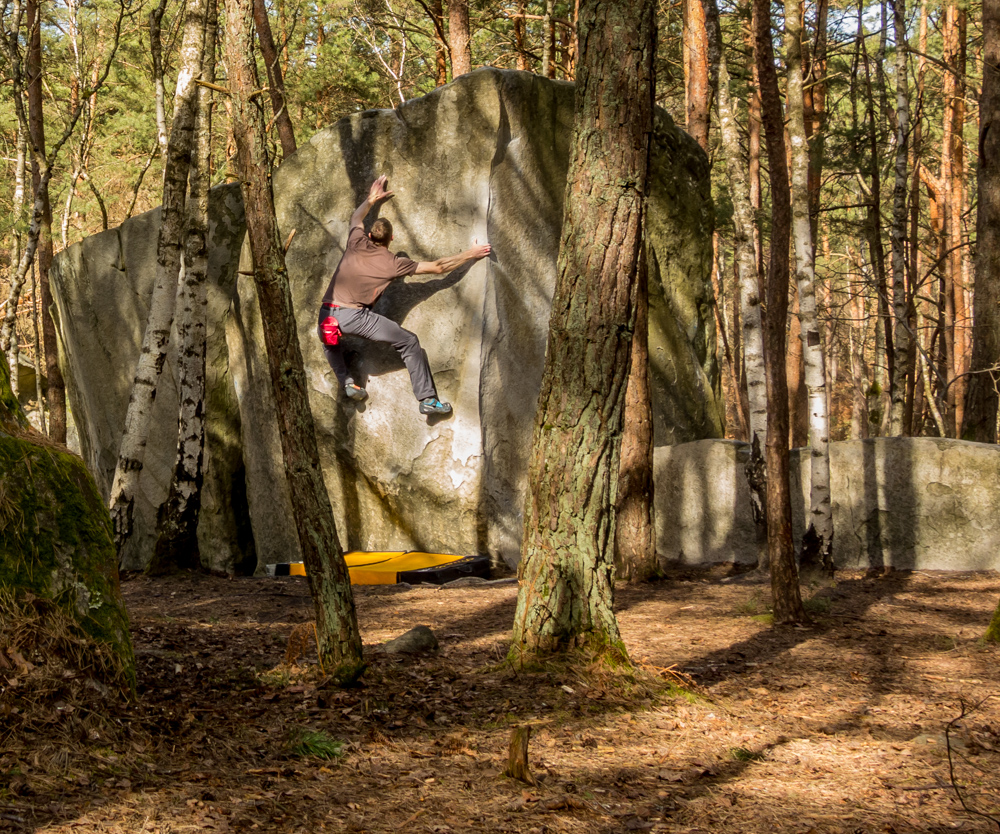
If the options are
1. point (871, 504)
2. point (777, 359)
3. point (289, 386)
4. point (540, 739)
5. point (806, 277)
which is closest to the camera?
point (540, 739)

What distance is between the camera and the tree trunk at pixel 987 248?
9781mm

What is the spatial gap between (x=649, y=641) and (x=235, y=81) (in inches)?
172

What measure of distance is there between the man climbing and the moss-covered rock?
564cm

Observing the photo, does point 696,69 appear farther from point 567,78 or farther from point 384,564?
point 384,564

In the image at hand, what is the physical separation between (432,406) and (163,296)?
300 centimetres

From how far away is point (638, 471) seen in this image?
831 centimetres

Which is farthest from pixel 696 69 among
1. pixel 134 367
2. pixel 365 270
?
pixel 134 367

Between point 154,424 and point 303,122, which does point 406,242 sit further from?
point 303,122

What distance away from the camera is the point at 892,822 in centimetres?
328

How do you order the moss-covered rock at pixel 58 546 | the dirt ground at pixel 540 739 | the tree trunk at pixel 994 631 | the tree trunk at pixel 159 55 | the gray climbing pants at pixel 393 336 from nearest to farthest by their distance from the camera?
the dirt ground at pixel 540 739
the moss-covered rock at pixel 58 546
the tree trunk at pixel 994 631
the gray climbing pants at pixel 393 336
the tree trunk at pixel 159 55

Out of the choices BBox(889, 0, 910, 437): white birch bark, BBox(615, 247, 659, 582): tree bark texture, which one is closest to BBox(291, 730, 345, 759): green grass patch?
BBox(615, 247, 659, 582): tree bark texture

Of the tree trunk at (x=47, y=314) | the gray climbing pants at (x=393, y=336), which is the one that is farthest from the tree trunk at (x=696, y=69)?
the tree trunk at (x=47, y=314)

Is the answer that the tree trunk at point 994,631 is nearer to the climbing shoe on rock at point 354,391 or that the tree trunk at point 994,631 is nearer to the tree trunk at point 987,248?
the tree trunk at point 987,248

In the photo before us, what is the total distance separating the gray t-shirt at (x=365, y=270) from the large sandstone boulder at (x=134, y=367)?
236 centimetres
